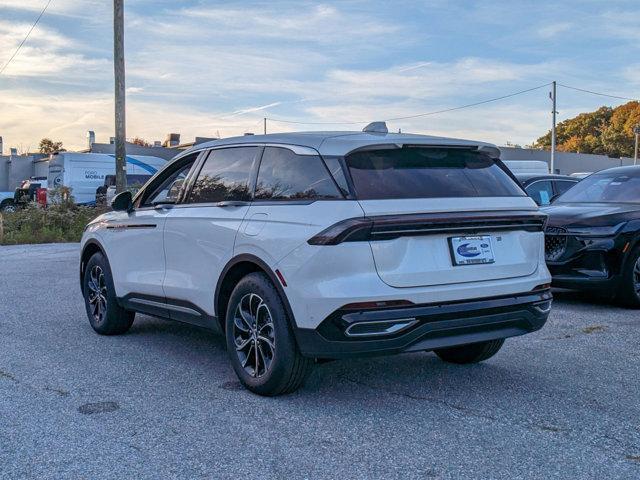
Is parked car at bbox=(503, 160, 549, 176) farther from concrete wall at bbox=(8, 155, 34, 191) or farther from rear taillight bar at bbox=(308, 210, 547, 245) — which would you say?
concrete wall at bbox=(8, 155, 34, 191)

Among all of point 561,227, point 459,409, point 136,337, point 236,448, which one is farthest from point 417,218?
point 561,227

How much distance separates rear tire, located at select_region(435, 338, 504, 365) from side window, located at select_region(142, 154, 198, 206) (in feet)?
8.06

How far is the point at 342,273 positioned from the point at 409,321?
18.7 inches

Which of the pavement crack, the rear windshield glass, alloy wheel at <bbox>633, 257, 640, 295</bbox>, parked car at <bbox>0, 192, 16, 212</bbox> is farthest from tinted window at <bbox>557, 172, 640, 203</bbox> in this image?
parked car at <bbox>0, 192, 16, 212</bbox>

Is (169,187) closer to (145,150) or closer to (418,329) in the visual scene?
(418,329)

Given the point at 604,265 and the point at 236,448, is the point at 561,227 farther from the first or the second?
the point at 236,448

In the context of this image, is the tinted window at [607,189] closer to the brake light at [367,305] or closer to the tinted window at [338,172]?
the tinted window at [338,172]

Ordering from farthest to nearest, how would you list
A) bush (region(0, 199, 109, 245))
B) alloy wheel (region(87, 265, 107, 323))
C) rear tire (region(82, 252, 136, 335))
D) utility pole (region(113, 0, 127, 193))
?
bush (region(0, 199, 109, 245)) < utility pole (region(113, 0, 127, 193)) < alloy wheel (region(87, 265, 107, 323)) < rear tire (region(82, 252, 136, 335))

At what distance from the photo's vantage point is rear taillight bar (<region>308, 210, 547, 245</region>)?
13.9 ft

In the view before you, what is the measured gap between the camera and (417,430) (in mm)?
4184

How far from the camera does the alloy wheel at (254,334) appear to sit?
4.77 m

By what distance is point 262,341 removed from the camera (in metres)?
4.82

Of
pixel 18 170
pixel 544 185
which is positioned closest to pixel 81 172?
pixel 544 185

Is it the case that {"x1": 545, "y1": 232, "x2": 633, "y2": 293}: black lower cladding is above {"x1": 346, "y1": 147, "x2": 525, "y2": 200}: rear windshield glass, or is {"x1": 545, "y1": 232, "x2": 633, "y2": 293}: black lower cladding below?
Result: below
